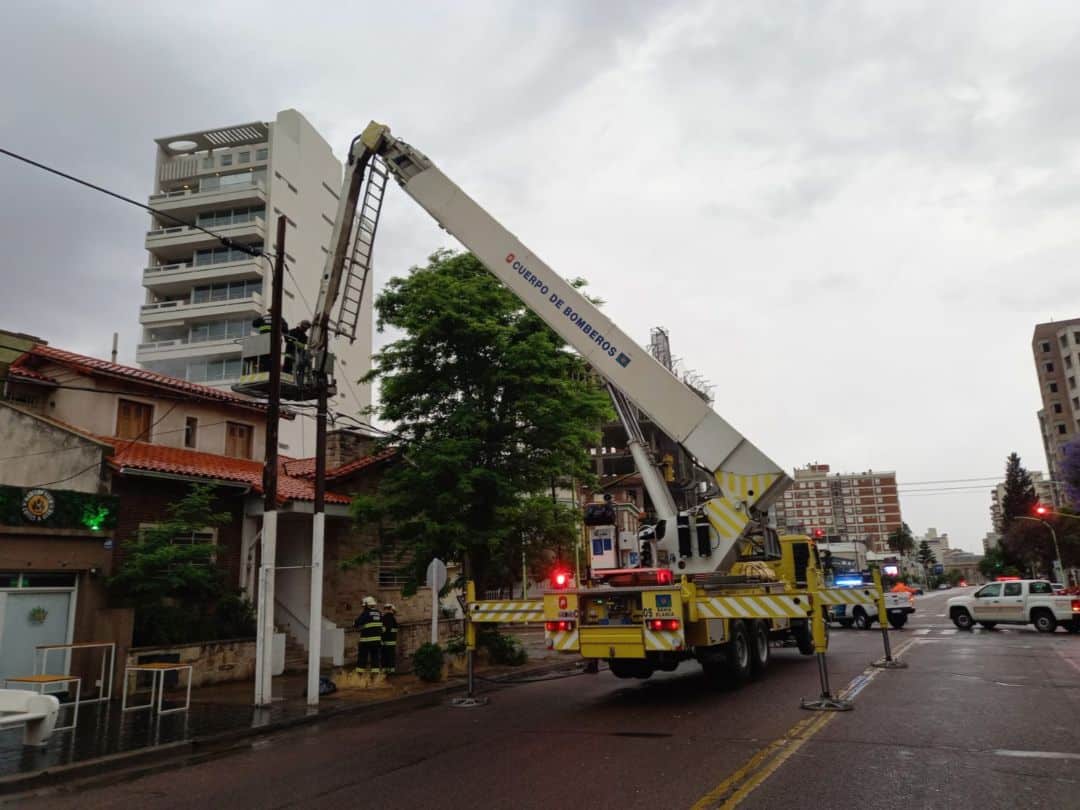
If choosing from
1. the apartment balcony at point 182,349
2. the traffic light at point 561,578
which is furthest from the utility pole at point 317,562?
the apartment balcony at point 182,349

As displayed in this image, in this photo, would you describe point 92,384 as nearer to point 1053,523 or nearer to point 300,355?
point 300,355

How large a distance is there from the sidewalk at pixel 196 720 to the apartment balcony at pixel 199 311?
111 ft

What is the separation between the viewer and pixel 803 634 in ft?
55.8

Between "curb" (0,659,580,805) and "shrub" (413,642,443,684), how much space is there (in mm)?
1356

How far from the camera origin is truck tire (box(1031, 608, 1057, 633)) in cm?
2405

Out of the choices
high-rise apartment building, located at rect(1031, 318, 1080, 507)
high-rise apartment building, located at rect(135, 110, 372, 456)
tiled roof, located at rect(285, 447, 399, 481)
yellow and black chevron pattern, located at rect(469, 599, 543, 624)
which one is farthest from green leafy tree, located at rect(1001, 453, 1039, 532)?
yellow and black chevron pattern, located at rect(469, 599, 543, 624)

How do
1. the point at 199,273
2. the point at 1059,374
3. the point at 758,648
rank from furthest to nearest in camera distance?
the point at 1059,374 → the point at 199,273 → the point at 758,648

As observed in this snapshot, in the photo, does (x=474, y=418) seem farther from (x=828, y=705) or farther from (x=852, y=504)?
(x=852, y=504)

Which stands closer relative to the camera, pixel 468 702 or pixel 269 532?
pixel 468 702

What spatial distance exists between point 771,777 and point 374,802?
350 centimetres

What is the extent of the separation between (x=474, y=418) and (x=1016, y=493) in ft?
325

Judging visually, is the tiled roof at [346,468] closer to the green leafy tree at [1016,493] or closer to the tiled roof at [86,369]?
the tiled roof at [86,369]

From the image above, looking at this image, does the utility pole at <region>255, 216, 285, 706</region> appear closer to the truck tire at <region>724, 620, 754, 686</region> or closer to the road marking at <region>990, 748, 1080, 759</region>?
the truck tire at <region>724, 620, 754, 686</region>

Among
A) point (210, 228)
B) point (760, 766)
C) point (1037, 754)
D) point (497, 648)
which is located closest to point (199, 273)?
point (210, 228)
